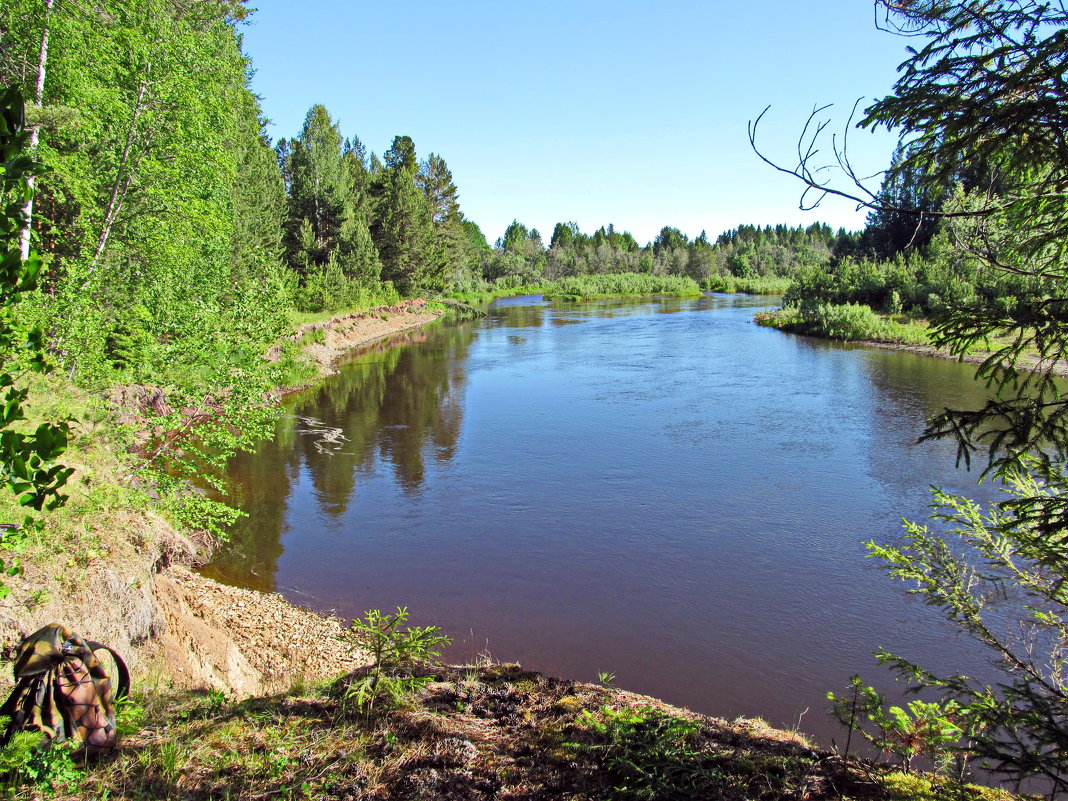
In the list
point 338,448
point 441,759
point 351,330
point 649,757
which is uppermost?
point 351,330

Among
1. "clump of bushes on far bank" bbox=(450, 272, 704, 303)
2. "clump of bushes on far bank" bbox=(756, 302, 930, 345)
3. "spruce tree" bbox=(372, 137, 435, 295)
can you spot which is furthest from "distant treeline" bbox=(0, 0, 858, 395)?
"clump of bushes on far bank" bbox=(450, 272, 704, 303)

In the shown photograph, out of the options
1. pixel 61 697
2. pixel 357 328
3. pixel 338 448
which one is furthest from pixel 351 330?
pixel 61 697

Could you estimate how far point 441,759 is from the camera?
5.30 m

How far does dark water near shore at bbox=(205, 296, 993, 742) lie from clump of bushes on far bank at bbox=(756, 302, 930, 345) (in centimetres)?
1296

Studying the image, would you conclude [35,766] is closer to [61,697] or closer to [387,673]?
[61,697]

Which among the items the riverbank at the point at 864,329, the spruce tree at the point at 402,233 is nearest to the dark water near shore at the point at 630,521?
the riverbank at the point at 864,329

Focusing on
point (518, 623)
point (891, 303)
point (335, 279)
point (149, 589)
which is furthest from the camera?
point (891, 303)

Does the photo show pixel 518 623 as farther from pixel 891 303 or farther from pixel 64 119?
pixel 891 303

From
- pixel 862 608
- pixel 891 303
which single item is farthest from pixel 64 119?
pixel 891 303

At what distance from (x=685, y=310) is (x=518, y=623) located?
6139 cm

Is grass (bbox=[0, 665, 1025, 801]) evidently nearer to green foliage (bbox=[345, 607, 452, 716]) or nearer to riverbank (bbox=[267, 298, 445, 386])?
green foliage (bbox=[345, 607, 452, 716])

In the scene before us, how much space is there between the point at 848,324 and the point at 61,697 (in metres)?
47.5

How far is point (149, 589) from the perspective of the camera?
832cm

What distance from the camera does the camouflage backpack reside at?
4660mm
